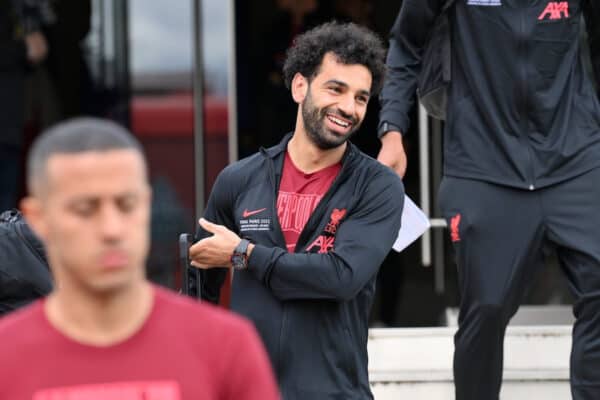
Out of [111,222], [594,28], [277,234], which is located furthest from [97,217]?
[594,28]

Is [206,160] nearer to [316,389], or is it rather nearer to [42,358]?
[316,389]

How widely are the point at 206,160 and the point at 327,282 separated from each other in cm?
469

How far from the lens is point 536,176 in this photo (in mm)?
4703

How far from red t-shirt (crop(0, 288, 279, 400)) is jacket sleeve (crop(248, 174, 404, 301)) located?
1.56m

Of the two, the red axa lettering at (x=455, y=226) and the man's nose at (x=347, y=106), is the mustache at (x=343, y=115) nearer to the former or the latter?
the man's nose at (x=347, y=106)

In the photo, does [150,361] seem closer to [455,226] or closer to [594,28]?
[455,226]

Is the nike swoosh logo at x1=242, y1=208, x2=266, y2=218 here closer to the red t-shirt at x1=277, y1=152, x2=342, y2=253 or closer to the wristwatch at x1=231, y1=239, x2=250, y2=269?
the red t-shirt at x1=277, y1=152, x2=342, y2=253

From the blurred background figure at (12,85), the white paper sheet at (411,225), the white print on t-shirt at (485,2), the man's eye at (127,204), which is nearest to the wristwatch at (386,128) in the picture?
the white paper sheet at (411,225)

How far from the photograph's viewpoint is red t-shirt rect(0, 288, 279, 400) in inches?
91.0

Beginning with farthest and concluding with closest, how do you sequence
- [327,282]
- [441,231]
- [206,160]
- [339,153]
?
[206,160], [441,231], [339,153], [327,282]

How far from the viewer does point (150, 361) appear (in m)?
2.34

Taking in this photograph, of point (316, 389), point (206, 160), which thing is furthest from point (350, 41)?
point (206, 160)

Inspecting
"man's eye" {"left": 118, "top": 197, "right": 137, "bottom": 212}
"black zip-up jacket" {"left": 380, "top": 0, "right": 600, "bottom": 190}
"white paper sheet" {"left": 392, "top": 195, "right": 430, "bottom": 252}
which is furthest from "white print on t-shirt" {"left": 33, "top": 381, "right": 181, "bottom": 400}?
"black zip-up jacket" {"left": 380, "top": 0, "right": 600, "bottom": 190}

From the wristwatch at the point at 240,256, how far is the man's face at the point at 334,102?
15.1 inches
